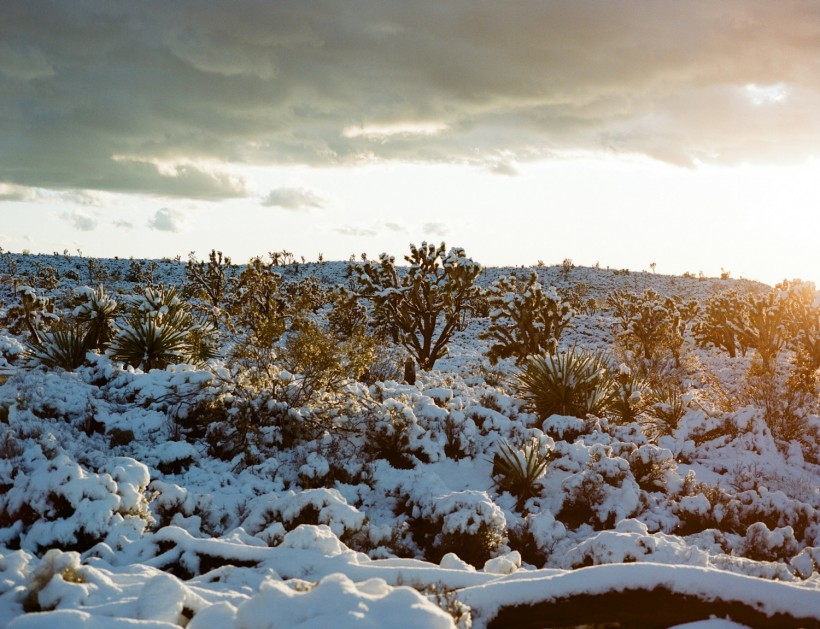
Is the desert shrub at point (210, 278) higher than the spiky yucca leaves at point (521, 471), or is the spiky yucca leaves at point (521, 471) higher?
the desert shrub at point (210, 278)

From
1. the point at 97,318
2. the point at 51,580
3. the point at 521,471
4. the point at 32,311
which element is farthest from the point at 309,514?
the point at 32,311

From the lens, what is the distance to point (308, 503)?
6.63 metres

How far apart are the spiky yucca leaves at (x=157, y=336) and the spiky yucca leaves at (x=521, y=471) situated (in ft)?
25.2

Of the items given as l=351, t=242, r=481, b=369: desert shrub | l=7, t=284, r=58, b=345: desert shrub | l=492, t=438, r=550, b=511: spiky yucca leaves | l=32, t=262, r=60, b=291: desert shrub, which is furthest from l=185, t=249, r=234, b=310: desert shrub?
l=492, t=438, r=550, b=511: spiky yucca leaves

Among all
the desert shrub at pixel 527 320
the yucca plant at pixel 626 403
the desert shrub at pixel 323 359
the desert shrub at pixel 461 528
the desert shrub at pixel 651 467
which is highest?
the desert shrub at pixel 527 320

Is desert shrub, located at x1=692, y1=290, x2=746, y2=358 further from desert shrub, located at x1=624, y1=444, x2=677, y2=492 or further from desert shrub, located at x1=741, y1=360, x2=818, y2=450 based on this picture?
desert shrub, located at x1=624, y1=444, x2=677, y2=492

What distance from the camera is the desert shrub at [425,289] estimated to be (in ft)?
62.5

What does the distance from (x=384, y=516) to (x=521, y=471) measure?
90.1 inches

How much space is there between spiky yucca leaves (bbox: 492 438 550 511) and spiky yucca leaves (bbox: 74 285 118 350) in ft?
32.3

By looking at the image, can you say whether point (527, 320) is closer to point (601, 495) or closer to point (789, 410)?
point (789, 410)

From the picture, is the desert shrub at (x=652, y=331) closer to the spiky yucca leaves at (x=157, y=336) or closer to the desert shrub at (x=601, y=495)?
the desert shrub at (x=601, y=495)

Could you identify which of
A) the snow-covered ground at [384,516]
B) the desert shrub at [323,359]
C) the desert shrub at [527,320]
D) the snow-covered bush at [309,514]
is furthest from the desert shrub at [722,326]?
the snow-covered bush at [309,514]

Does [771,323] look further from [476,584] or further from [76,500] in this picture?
[76,500]

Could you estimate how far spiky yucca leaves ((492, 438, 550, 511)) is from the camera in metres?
8.67
